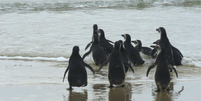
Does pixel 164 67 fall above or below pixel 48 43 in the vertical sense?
above

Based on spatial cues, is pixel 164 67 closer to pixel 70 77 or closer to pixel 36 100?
pixel 70 77

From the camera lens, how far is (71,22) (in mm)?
14875

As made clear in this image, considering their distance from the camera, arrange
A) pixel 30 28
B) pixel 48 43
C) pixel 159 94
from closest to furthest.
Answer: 1. pixel 159 94
2. pixel 48 43
3. pixel 30 28

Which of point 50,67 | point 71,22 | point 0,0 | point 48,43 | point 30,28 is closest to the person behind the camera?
point 50,67

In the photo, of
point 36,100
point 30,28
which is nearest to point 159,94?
point 36,100

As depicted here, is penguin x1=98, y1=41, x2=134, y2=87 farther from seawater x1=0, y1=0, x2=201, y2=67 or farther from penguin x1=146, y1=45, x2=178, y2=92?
seawater x1=0, y1=0, x2=201, y2=67

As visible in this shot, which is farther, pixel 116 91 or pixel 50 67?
pixel 50 67

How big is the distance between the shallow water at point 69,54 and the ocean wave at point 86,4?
27.1 inches

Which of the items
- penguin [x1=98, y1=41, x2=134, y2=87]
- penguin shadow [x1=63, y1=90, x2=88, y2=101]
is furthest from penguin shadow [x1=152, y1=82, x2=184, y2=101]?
penguin shadow [x1=63, y1=90, x2=88, y2=101]

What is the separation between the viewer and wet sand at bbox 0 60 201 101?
513cm

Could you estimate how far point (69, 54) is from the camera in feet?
30.6

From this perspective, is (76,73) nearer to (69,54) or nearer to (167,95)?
(167,95)

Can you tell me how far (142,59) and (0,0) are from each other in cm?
1761

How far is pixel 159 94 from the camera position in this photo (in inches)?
211
